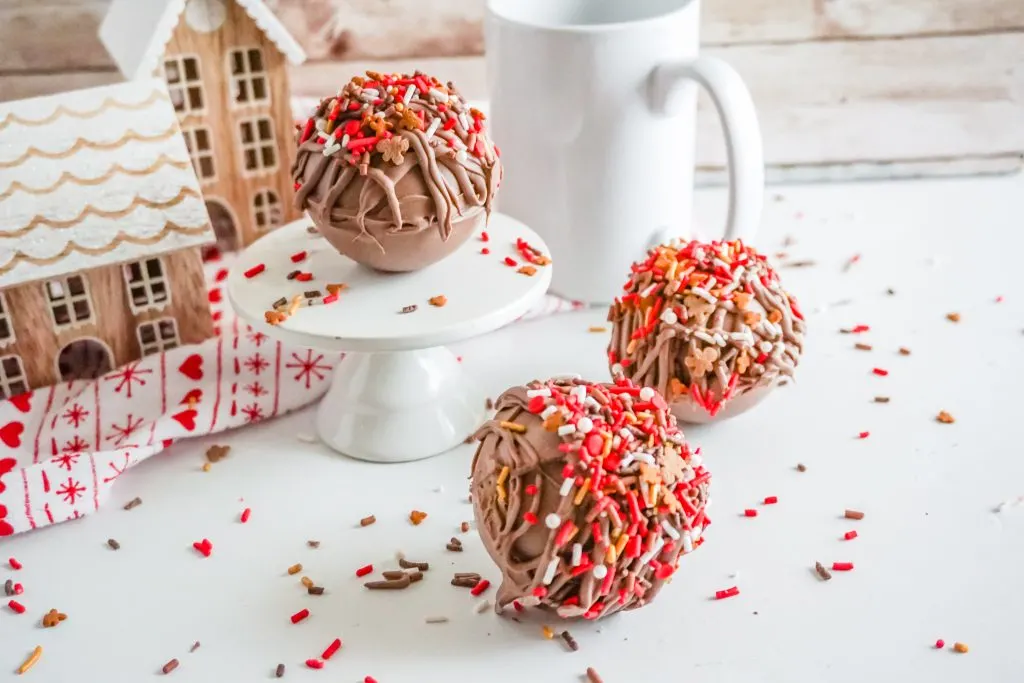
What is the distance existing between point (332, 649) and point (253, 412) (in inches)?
13.9

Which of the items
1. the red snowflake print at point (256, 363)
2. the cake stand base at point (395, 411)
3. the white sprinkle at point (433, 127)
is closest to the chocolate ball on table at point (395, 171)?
the white sprinkle at point (433, 127)

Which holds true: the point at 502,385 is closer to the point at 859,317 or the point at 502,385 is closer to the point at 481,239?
the point at 481,239

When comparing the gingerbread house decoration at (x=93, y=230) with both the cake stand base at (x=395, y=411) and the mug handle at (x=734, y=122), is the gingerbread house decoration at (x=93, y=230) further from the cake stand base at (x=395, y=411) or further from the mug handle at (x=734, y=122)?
the mug handle at (x=734, y=122)

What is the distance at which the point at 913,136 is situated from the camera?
1598 mm

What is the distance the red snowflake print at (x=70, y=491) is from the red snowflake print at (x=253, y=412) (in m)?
0.18

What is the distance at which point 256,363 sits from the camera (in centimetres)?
121

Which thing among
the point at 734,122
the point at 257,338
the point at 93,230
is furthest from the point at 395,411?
the point at 734,122

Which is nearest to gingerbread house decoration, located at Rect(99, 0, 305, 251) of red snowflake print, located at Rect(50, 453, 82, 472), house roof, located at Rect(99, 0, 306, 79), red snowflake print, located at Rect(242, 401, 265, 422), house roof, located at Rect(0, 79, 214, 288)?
house roof, located at Rect(99, 0, 306, 79)

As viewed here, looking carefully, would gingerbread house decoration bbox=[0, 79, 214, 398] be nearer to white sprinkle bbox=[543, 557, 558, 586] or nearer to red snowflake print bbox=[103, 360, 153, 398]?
red snowflake print bbox=[103, 360, 153, 398]

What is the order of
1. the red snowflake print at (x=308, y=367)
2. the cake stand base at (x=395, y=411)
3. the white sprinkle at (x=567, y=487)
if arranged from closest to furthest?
the white sprinkle at (x=567, y=487) < the cake stand base at (x=395, y=411) < the red snowflake print at (x=308, y=367)

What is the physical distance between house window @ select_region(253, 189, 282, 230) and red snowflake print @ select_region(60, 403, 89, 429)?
377 mm

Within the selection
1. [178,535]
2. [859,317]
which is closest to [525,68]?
[859,317]

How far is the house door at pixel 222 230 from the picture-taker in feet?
4.66

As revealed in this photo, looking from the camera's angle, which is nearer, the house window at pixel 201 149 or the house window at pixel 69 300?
the house window at pixel 69 300
